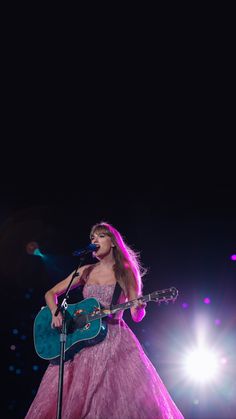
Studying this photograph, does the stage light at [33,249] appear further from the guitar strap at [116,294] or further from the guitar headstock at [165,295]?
the guitar headstock at [165,295]

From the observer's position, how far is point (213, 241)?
5398 millimetres

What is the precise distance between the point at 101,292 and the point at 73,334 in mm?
441

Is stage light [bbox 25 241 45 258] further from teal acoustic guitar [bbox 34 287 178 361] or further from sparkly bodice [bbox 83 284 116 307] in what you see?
teal acoustic guitar [bbox 34 287 178 361]

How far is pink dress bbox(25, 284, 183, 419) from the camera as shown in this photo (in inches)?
107

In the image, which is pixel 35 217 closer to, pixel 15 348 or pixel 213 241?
pixel 15 348

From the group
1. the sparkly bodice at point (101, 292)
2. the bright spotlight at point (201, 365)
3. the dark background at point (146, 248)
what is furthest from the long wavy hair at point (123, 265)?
the bright spotlight at point (201, 365)

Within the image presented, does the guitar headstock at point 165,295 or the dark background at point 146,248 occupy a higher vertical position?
the dark background at point 146,248

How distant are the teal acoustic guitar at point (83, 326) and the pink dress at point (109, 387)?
75 millimetres

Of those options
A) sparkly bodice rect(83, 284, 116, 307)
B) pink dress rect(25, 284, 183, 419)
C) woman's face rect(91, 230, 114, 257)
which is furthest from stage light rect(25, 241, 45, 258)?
pink dress rect(25, 284, 183, 419)

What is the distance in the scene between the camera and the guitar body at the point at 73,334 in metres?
3.09

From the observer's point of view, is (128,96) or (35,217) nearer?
(128,96)

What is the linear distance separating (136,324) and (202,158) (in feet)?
7.89

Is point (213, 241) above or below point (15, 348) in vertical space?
above

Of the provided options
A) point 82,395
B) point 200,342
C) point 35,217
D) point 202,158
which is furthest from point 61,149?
point 82,395
